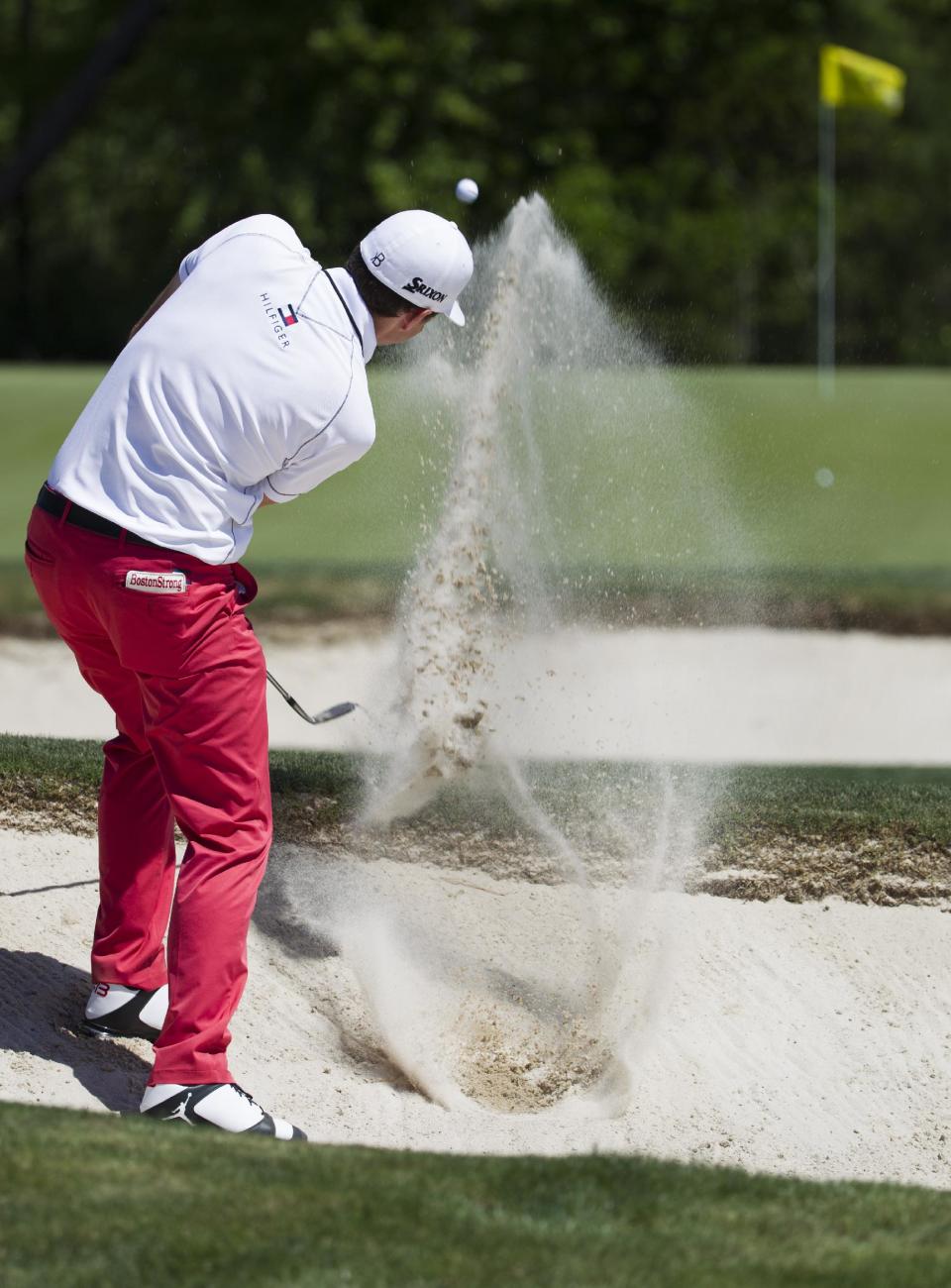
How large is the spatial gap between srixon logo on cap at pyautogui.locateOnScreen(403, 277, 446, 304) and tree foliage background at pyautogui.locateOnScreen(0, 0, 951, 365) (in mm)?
21294

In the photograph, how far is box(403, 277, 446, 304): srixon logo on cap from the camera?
3.61m

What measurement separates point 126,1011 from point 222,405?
156 centimetres

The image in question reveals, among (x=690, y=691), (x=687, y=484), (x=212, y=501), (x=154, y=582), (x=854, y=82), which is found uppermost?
(x=212, y=501)

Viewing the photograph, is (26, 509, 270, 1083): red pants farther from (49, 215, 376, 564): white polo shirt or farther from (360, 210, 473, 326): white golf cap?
(360, 210, 473, 326): white golf cap

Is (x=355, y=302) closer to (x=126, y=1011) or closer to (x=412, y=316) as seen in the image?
(x=412, y=316)

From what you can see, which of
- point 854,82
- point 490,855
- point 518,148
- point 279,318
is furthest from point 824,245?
point 279,318

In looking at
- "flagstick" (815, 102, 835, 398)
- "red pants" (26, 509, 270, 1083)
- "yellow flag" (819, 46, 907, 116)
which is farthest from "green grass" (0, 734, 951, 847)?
"flagstick" (815, 102, 835, 398)

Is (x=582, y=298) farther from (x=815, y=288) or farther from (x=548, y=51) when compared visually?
(x=815, y=288)

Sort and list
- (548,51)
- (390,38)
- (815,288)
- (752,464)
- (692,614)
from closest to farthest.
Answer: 1. (692,614)
2. (752,464)
3. (390,38)
4. (548,51)
5. (815,288)

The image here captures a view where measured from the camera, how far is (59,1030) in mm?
4230

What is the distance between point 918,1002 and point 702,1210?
190 centimetres

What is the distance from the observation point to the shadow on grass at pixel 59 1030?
4016mm

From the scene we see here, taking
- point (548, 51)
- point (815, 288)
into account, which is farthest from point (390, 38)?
point (815, 288)

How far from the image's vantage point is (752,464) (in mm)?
13508
